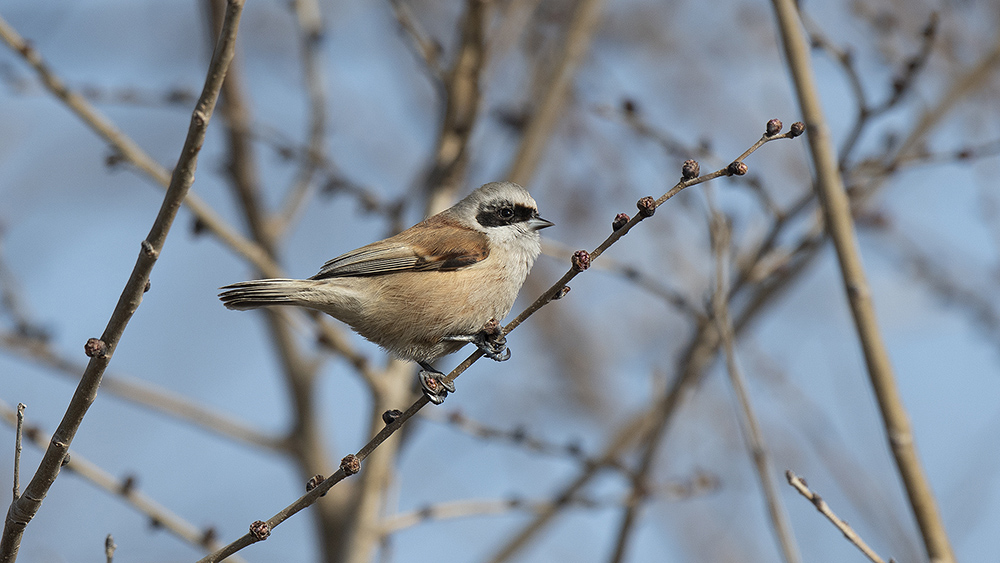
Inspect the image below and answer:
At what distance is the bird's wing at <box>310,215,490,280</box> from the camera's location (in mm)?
3672

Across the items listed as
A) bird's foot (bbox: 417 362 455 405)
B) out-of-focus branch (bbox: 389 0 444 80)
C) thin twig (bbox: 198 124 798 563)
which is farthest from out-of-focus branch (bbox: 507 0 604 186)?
thin twig (bbox: 198 124 798 563)

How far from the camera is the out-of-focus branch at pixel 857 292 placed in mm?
2381

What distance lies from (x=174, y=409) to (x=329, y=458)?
3.91 ft

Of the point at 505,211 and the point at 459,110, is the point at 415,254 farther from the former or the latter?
the point at 459,110

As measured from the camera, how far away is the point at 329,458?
588cm

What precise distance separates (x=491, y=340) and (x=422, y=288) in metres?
0.79

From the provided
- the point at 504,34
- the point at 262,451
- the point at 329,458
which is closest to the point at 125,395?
the point at 262,451

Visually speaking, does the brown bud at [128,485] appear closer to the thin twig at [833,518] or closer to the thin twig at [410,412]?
the thin twig at [410,412]

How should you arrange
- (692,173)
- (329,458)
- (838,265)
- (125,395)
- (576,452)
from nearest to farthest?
(692,173) → (838,265) → (576,452) → (125,395) → (329,458)

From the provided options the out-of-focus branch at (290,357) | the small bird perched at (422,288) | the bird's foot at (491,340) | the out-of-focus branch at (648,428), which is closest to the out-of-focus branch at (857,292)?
the bird's foot at (491,340)

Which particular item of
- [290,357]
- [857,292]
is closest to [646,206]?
[857,292]

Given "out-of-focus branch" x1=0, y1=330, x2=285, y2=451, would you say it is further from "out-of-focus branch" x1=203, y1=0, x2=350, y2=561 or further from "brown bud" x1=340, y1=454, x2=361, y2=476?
"brown bud" x1=340, y1=454, x2=361, y2=476

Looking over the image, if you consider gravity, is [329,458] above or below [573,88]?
below

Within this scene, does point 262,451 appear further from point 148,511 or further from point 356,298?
point 356,298
